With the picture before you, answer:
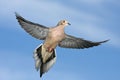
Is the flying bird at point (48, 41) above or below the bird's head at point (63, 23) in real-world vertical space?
below

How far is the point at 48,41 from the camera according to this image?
41.1 ft

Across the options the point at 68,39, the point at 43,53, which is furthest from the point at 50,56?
the point at 68,39

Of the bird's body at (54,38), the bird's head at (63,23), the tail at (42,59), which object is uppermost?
the bird's head at (63,23)

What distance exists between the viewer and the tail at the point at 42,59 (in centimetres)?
1280

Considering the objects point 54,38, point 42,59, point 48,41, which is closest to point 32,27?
point 42,59

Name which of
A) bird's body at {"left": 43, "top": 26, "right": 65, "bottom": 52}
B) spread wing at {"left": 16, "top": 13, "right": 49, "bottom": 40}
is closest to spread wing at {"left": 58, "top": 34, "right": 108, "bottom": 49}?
spread wing at {"left": 16, "top": 13, "right": 49, "bottom": 40}

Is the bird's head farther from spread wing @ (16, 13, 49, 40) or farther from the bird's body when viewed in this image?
spread wing @ (16, 13, 49, 40)

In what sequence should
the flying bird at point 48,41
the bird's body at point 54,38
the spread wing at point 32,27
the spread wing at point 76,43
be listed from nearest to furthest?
1. the bird's body at point 54,38
2. the flying bird at point 48,41
3. the spread wing at point 76,43
4. the spread wing at point 32,27

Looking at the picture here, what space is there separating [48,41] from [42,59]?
0.94 metres

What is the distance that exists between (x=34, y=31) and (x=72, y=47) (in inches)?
71.6

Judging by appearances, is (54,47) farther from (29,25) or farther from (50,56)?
(29,25)

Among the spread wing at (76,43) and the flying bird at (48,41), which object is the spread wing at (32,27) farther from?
the spread wing at (76,43)

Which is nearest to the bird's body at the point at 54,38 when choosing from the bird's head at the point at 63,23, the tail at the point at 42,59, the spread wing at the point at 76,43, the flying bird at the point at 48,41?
the flying bird at the point at 48,41

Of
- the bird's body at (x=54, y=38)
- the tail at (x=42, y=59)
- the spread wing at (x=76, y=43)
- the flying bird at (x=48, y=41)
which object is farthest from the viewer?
the spread wing at (x=76, y=43)
